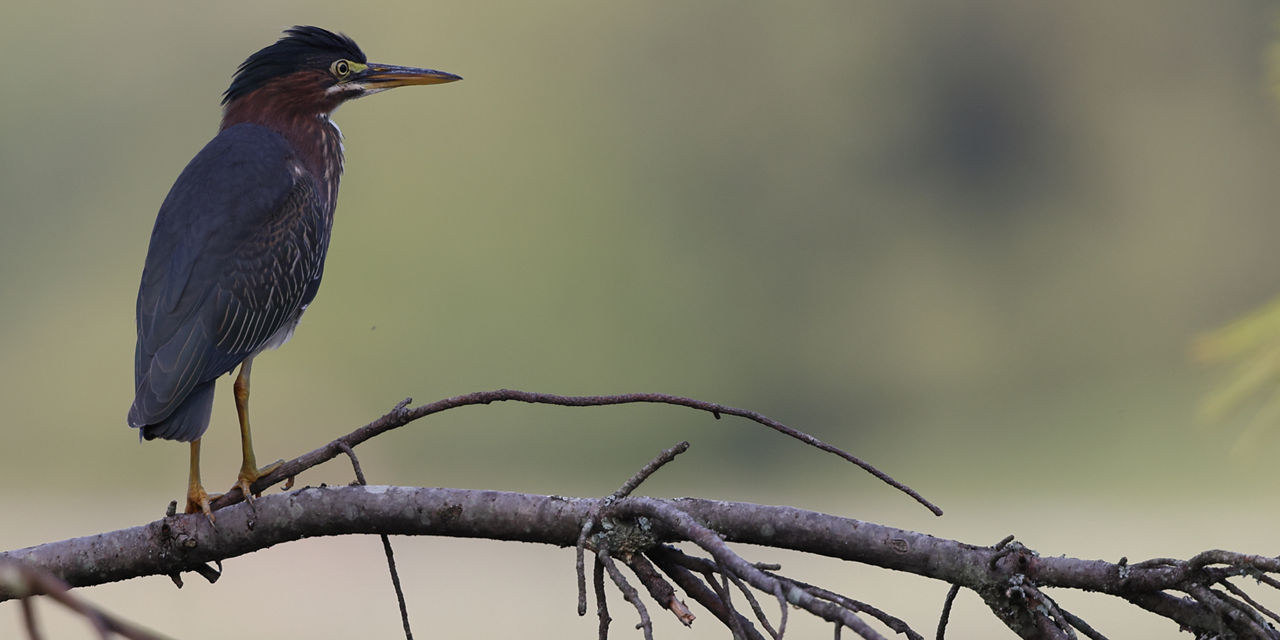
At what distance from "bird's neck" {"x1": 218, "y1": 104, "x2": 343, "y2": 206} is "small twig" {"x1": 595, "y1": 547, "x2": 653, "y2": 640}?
143 centimetres

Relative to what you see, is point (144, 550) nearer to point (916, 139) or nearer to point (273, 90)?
point (273, 90)

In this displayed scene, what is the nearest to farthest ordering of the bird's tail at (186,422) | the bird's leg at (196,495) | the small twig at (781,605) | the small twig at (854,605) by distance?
the small twig at (781,605), the small twig at (854,605), the bird's leg at (196,495), the bird's tail at (186,422)

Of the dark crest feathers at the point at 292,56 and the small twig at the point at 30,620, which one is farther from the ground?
the dark crest feathers at the point at 292,56

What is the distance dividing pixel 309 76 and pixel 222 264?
23.7 inches

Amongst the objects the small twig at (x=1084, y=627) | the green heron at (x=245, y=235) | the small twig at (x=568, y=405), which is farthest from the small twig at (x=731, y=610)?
the green heron at (x=245, y=235)

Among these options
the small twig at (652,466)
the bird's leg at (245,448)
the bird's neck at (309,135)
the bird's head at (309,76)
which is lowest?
the small twig at (652,466)

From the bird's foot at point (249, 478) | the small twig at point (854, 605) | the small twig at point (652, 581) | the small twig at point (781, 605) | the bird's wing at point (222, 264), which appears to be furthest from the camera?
the bird's wing at point (222, 264)

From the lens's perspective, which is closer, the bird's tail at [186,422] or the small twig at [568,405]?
the small twig at [568,405]

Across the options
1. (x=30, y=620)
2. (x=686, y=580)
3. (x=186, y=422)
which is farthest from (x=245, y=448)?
(x=30, y=620)

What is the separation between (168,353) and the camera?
73.3 inches

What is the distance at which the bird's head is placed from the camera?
7.95ft

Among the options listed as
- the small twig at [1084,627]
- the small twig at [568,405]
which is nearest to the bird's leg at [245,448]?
the small twig at [568,405]

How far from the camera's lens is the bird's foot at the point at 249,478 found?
147 centimetres

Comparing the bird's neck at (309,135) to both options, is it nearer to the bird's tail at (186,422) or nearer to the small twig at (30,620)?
the bird's tail at (186,422)
